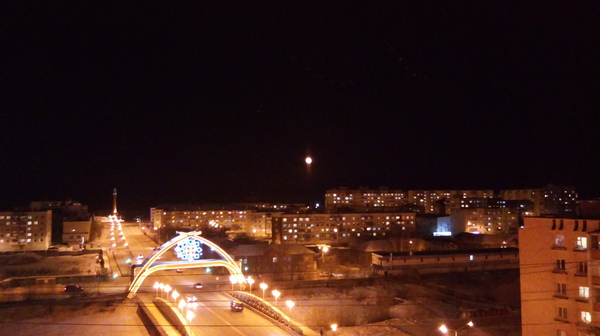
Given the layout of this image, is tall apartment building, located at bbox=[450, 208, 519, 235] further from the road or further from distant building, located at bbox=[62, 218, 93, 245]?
distant building, located at bbox=[62, 218, 93, 245]

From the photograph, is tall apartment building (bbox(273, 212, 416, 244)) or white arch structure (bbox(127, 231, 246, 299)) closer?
white arch structure (bbox(127, 231, 246, 299))

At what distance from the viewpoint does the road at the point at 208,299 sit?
7836 millimetres

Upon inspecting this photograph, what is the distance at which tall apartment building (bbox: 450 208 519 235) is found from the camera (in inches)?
1111

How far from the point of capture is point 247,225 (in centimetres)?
3316

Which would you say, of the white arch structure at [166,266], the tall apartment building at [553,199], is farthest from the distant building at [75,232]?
the tall apartment building at [553,199]

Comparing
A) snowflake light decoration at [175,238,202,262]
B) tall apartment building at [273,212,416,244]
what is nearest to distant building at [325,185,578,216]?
tall apartment building at [273,212,416,244]

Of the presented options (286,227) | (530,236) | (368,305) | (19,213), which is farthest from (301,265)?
(19,213)

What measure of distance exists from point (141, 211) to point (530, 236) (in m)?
49.0

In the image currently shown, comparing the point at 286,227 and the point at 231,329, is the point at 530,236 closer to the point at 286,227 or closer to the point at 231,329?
the point at 231,329

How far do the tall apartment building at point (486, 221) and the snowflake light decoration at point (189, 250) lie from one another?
16509 mm

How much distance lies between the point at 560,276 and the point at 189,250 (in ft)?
55.0

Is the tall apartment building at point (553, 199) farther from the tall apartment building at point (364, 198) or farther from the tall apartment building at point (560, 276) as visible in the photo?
the tall apartment building at point (560, 276)

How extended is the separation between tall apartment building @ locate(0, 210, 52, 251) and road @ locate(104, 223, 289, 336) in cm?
436

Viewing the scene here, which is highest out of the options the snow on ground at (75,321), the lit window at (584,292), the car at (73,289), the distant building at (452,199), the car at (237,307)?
the distant building at (452,199)
